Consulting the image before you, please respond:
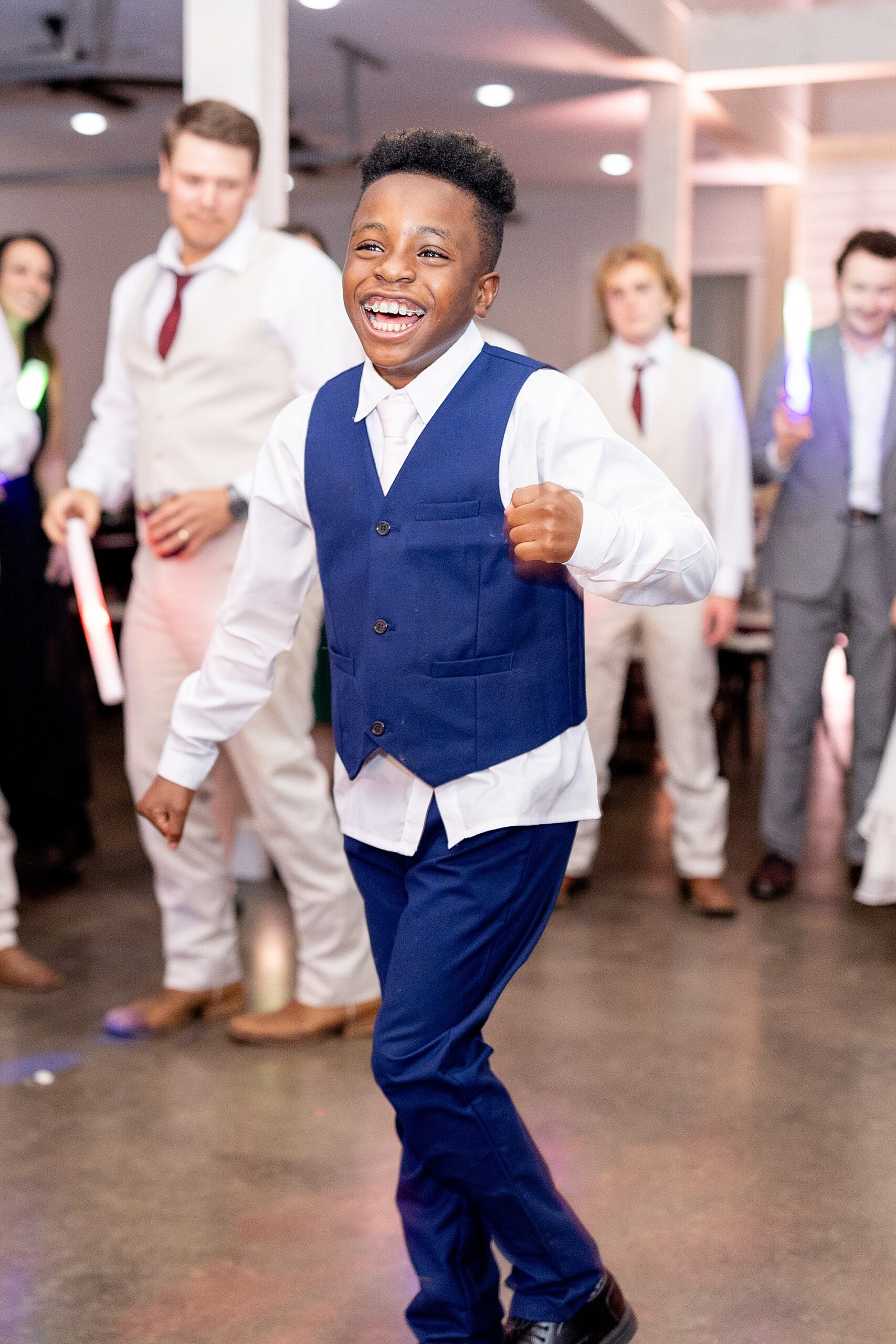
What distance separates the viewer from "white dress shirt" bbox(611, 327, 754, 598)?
3.76 metres

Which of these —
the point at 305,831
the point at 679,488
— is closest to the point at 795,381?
the point at 679,488

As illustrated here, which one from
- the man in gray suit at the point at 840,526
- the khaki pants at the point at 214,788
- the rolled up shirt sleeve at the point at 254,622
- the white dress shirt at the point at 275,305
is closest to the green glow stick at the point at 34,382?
the white dress shirt at the point at 275,305

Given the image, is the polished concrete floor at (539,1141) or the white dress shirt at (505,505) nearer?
the white dress shirt at (505,505)

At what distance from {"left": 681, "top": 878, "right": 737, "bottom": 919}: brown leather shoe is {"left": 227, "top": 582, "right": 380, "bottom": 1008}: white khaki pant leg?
1182 mm

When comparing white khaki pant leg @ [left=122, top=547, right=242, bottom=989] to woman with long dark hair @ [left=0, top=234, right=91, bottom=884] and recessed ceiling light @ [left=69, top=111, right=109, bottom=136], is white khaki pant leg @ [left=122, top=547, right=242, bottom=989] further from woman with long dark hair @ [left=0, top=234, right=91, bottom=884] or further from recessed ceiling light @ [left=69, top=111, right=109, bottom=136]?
recessed ceiling light @ [left=69, top=111, right=109, bottom=136]

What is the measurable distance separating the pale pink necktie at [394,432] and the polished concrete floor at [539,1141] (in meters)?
1.19

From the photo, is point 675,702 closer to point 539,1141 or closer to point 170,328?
point 539,1141

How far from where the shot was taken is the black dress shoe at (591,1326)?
1810 mm

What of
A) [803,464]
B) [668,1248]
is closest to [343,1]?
[803,464]

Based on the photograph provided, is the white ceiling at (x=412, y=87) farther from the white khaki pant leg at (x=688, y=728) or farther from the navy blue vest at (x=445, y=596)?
the navy blue vest at (x=445, y=596)

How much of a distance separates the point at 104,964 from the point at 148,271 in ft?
5.28

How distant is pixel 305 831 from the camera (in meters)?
2.95

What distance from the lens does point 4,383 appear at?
3.23m

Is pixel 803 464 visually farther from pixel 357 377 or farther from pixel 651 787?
pixel 357 377
